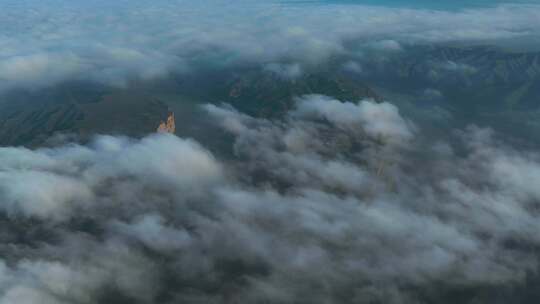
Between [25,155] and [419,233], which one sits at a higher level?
[25,155]

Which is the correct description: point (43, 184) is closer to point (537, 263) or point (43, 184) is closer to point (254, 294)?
point (254, 294)

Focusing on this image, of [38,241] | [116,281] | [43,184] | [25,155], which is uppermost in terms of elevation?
[25,155]

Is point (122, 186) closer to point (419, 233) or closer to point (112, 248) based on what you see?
point (112, 248)

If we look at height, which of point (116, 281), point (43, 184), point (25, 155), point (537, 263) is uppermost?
point (25, 155)

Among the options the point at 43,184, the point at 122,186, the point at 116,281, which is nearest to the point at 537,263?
the point at 116,281

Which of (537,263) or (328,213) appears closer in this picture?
(537,263)

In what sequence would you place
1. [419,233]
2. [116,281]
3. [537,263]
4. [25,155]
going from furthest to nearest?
[25,155]
[419,233]
[537,263]
[116,281]

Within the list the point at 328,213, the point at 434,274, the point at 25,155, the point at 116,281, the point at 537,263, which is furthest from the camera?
the point at 25,155

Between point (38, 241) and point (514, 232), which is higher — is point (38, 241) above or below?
below

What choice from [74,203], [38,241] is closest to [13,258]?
[38,241]
